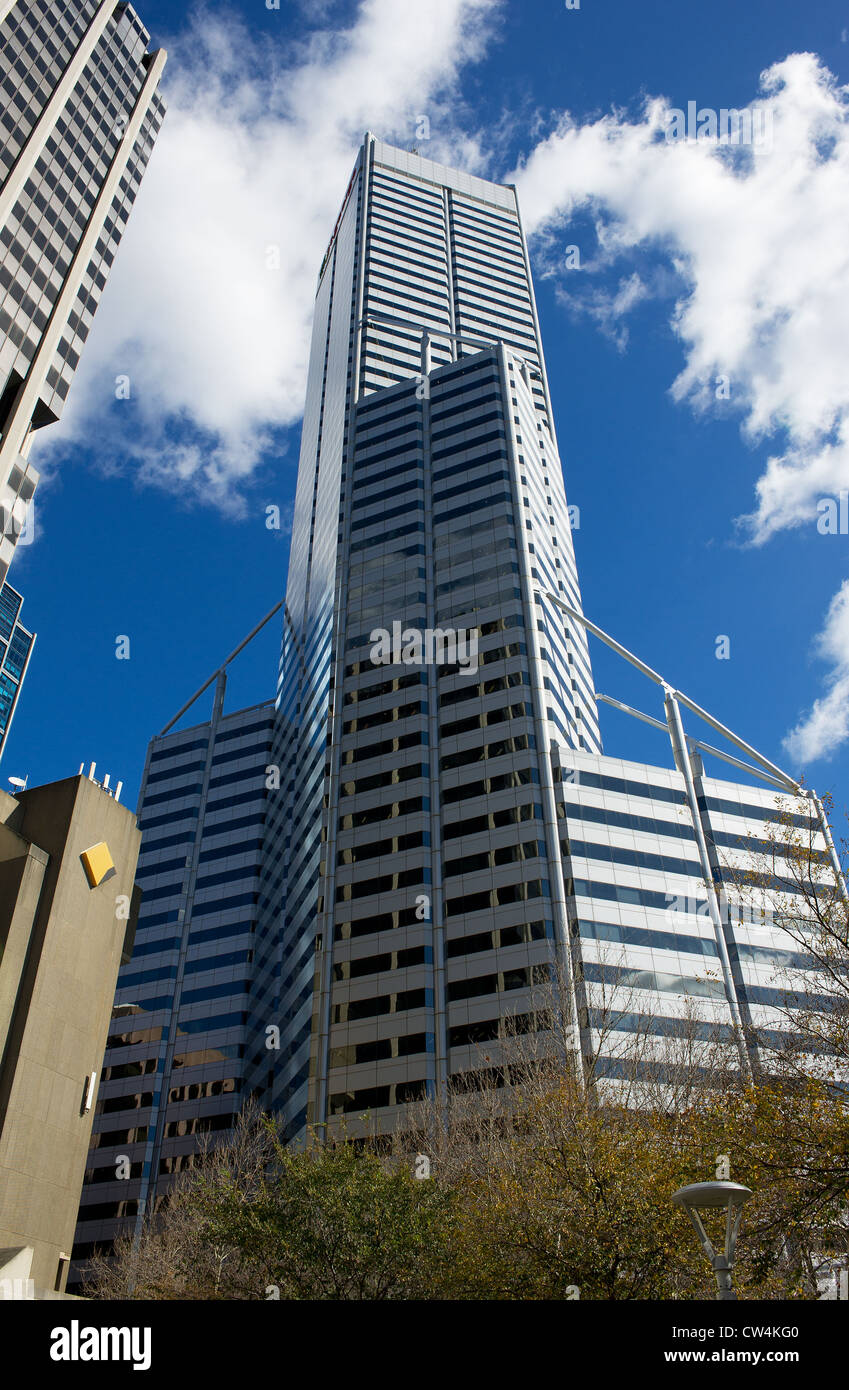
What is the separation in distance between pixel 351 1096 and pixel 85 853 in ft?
140

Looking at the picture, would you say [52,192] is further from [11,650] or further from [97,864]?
[11,650]

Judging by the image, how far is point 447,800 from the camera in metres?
70.7

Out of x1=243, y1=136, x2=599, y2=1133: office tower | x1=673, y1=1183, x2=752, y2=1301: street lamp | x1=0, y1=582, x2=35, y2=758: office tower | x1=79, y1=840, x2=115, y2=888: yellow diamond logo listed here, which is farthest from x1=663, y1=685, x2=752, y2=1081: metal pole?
x1=0, y1=582, x2=35, y2=758: office tower

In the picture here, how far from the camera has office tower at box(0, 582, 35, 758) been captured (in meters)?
150

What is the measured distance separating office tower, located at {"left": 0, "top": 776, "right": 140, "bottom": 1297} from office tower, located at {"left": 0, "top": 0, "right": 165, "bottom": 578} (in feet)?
127

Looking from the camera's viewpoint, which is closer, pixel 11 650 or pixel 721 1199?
pixel 721 1199

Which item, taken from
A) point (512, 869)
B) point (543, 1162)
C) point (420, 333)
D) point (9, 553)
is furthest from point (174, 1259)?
point (420, 333)

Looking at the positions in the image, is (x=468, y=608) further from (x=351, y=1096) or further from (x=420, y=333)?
(x=420, y=333)

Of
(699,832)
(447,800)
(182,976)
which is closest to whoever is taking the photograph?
(447,800)

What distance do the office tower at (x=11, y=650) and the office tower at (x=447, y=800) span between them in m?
63.0

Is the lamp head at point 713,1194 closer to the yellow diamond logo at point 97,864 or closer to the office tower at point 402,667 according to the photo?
the yellow diamond logo at point 97,864

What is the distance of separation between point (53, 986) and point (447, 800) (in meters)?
50.4
